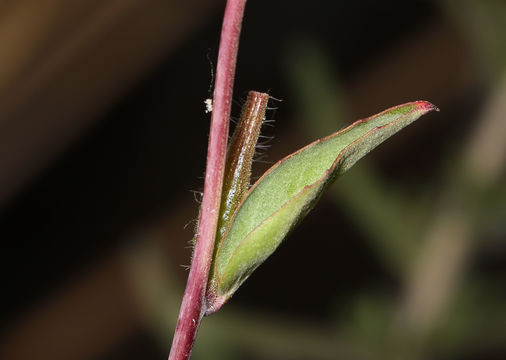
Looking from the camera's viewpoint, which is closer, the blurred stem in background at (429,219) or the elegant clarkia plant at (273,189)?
the elegant clarkia plant at (273,189)

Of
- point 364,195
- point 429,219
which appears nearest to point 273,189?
point 364,195

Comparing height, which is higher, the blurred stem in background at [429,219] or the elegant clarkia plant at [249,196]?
the elegant clarkia plant at [249,196]

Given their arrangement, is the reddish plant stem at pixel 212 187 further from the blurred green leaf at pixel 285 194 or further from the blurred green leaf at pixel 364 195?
the blurred green leaf at pixel 364 195

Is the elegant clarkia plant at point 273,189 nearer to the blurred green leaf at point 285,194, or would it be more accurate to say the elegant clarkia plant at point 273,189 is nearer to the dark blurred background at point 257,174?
the blurred green leaf at point 285,194

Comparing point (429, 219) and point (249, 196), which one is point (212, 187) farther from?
point (429, 219)

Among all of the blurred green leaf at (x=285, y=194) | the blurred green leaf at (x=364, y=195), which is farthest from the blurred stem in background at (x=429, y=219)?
the blurred green leaf at (x=285, y=194)

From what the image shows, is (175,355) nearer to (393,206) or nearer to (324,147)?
(324,147)

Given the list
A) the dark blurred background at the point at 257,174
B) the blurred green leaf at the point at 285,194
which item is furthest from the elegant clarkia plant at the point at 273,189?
the dark blurred background at the point at 257,174
